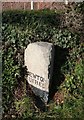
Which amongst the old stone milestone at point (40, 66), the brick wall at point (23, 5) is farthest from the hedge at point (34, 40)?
the brick wall at point (23, 5)

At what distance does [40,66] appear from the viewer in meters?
7.38

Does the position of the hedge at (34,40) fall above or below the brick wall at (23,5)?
below

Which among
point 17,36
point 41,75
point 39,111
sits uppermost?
point 17,36

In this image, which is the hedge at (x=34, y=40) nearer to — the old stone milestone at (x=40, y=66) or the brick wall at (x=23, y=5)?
the old stone milestone at (x=40, y=66)

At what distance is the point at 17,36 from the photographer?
7758mm

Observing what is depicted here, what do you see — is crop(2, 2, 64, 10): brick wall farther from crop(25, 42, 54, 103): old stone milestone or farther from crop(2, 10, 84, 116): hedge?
crop(25, 42, 54, 103): old stone milestone

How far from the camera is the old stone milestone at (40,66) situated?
735 cm

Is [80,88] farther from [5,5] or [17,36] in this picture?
[5,5]

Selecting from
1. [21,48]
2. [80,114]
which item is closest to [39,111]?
[80,114]

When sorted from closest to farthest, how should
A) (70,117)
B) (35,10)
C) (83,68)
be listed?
1. (70,117)
2. (83,68)
3. (35,10)

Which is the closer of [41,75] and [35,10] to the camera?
[41,75]

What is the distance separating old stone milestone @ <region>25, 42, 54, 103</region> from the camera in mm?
7352

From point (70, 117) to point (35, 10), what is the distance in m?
2.26

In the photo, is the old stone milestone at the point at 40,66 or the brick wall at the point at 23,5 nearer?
the old stone milestone at the point at 40,66
